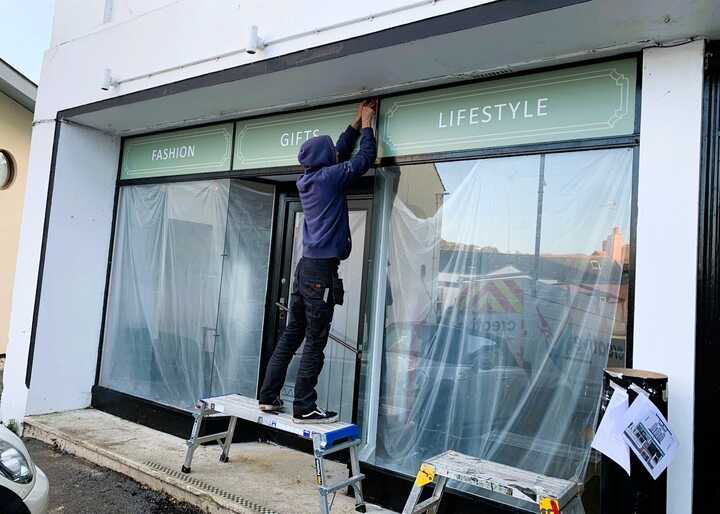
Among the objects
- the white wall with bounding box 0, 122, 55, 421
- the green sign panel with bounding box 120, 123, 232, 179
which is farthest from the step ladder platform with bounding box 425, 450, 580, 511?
the white wall with bounding box 0, 122, 55, 421

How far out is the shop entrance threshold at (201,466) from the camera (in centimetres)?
377

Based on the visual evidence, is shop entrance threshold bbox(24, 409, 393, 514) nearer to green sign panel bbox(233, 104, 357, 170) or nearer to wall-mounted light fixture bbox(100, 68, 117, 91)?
green sign panel bbox(233, 104, 357, 170)

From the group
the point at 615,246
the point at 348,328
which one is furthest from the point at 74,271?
the point at 615,246

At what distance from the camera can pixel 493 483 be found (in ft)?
8.88

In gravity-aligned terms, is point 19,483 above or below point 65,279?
below

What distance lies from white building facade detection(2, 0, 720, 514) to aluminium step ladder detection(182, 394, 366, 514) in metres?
0.33

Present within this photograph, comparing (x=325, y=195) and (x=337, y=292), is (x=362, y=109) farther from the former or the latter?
(x=337, y=292)

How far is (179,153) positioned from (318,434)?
353 centimetres

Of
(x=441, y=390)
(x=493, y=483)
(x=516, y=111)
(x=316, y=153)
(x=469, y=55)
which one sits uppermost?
(x=469, y=55)

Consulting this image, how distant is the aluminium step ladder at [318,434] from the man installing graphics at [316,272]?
0.35 feet

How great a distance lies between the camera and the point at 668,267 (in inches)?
115

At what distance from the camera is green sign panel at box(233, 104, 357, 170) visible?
442 cm

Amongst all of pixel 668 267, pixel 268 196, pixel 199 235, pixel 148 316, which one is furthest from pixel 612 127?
pixel 148 316

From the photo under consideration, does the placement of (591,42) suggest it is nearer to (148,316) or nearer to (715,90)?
(715,90)
